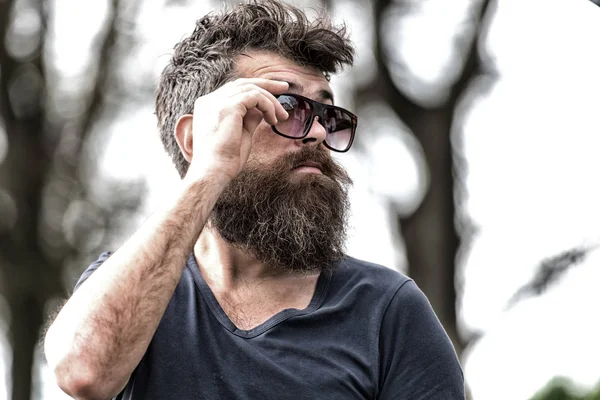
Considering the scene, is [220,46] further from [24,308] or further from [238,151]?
[24,308]

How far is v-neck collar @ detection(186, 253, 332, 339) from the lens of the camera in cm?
318

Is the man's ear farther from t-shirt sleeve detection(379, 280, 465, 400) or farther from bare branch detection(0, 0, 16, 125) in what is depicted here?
bare branch detection(0, 0, 16, 125)

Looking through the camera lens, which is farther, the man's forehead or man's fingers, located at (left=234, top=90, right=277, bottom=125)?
the man's forehead

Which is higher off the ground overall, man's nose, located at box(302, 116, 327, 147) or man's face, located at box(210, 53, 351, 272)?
man's nose, located at box(302, 116, 327, 147)

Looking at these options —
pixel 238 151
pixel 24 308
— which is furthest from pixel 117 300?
pixel 24 308

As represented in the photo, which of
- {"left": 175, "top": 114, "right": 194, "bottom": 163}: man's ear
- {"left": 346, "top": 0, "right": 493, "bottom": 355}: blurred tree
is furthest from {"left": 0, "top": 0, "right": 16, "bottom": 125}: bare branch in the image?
{"left": 175, "top": 114, "right": 194, "bottom": 163}: man's ear

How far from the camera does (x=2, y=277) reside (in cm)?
1028

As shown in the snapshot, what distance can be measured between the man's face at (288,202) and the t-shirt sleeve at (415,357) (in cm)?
36

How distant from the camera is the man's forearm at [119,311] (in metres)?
2.82

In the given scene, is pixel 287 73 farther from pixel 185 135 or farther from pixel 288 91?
pixel 185 135

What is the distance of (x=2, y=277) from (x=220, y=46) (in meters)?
7.18

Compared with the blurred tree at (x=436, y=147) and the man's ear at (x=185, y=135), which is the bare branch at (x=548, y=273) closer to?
the blurred tree at (x=436, y=147)

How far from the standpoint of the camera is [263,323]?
3.21 metres

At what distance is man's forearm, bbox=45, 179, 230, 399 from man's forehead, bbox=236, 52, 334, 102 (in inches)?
31.5
